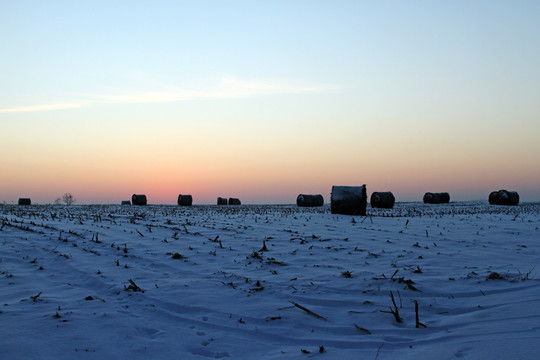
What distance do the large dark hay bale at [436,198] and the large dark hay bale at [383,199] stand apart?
15.2 m

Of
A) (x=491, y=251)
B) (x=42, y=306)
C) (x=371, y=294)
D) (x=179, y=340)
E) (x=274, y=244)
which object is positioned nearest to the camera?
(x=179, y=340)

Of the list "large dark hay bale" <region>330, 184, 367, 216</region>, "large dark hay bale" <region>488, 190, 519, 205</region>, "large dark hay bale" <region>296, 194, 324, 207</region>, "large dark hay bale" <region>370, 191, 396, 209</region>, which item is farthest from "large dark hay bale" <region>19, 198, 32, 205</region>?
"large dark hay bale" <region>488, 190, 519, 205</region>

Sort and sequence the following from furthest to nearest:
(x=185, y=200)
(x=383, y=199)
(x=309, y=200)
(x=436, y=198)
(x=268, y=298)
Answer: (x=436, y=198) → (x=185, y=200) → (x=309, y=200) → (x=383, y=199) → (x=268, y=298)

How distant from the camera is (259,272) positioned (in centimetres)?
598

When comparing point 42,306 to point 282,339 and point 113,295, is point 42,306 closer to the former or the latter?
point 113,295

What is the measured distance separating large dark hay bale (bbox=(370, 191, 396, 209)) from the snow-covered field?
18.9 meters

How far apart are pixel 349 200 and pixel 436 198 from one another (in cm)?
2717

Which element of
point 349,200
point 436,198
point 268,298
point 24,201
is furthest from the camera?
point 436,198

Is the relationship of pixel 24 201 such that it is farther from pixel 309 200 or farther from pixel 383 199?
pixel 383 199

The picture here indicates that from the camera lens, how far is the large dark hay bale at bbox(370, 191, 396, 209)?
2730 cm

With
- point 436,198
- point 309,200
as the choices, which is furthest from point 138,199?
point 436,198

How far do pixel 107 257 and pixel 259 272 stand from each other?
108 inches

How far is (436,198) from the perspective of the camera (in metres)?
40.8

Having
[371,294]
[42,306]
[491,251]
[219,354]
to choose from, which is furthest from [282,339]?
[491,251]
